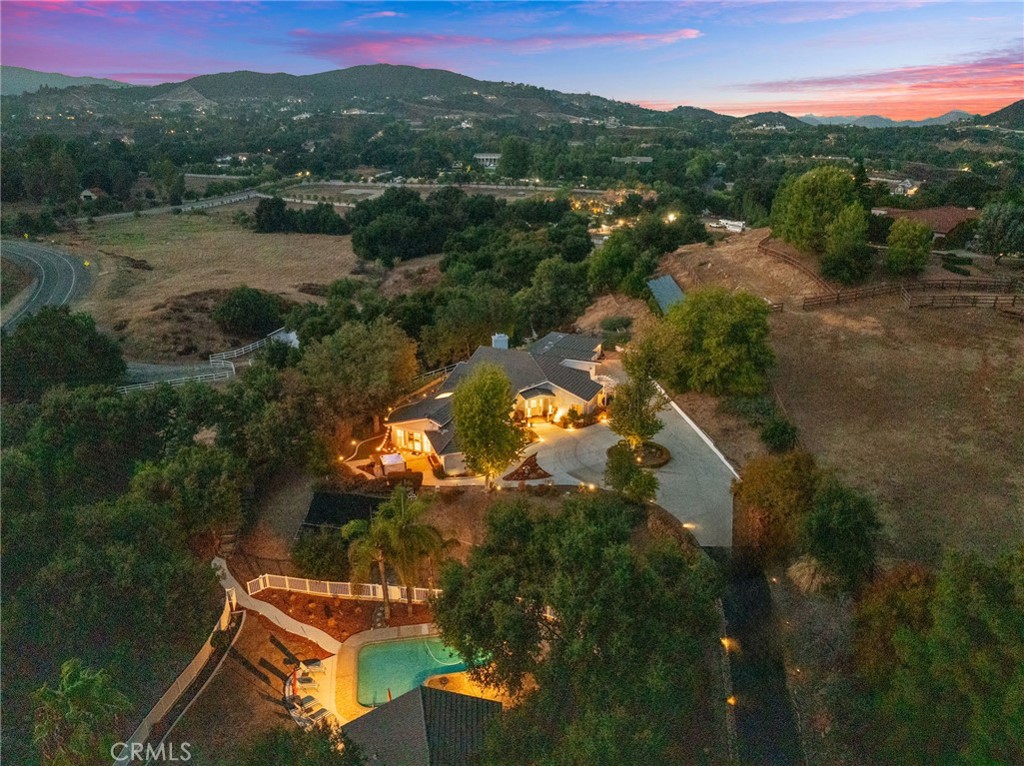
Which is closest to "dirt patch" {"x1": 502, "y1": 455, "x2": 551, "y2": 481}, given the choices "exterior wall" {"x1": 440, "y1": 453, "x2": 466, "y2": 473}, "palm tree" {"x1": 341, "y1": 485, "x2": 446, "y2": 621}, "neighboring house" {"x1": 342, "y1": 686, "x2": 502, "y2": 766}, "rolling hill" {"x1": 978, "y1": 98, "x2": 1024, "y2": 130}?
"exterior wall" {"x1": 440, "y1": 453, "x2": 466, "y2": 473}

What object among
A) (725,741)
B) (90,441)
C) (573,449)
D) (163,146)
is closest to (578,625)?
(725,741)

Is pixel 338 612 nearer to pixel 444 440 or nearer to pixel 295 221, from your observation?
pixel 444 440

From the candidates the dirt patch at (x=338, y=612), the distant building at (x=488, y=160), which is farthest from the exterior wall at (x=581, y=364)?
the distant building at (x=488, y=160)

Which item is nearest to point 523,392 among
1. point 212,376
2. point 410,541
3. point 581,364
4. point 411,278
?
point 581,364

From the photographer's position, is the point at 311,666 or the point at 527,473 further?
the point at 527,473

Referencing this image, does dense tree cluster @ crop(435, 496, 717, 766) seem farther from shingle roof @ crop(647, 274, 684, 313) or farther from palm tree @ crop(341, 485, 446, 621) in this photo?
Result: shingle roof @ crop(647, 274, 684, 313)

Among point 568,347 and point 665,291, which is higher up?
point 665,291
